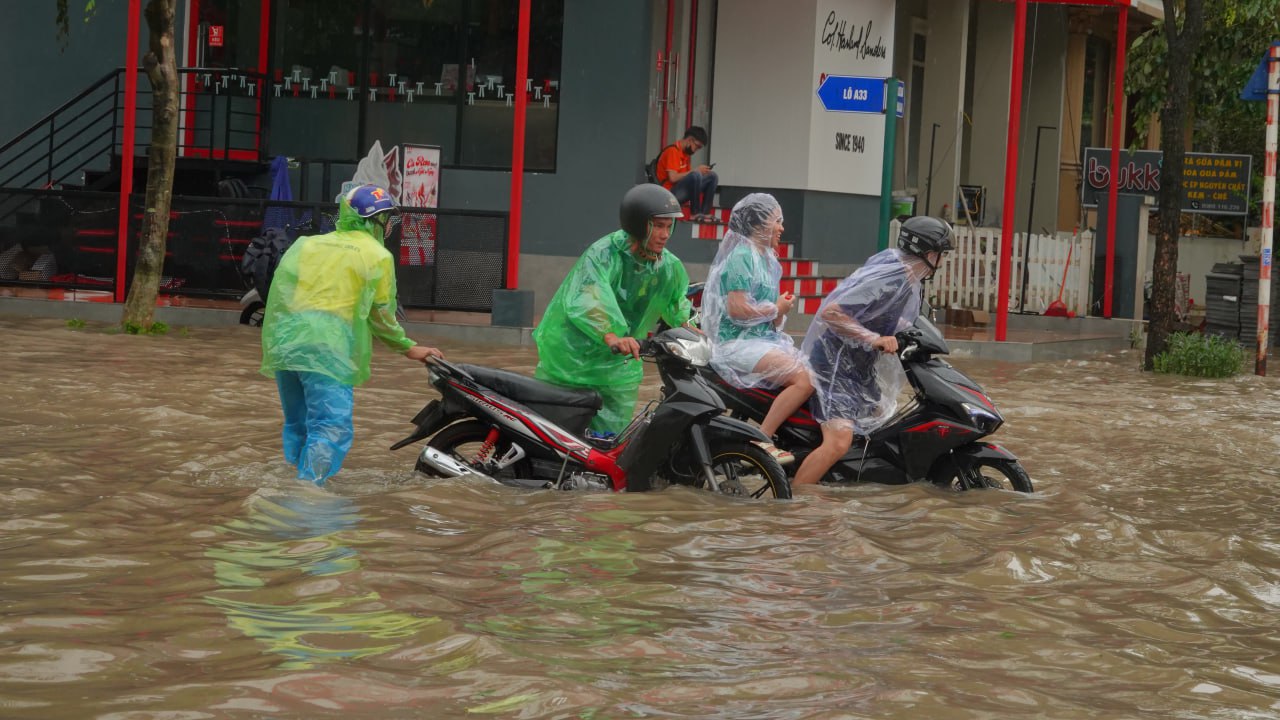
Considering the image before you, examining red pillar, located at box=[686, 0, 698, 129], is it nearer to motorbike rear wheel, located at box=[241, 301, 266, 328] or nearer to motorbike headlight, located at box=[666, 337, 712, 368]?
motorbike rear wheel, located at box=[241, 301, 266, 328]

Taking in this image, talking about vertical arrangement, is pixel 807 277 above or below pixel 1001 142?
below

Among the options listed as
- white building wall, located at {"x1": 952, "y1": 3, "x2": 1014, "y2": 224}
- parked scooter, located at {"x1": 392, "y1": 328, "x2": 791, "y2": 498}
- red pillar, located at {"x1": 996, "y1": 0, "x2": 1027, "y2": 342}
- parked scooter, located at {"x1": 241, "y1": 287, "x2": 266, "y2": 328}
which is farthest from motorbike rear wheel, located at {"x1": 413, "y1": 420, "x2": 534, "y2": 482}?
white building wall, located at {"x1": 952, "y1": 3, "x2": 1014, "y2": 224}

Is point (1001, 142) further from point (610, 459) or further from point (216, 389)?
point (610, 459)

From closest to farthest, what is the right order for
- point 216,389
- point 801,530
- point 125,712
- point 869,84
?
point 125,712 → point 801,530 → point 216,389 → point 869,84

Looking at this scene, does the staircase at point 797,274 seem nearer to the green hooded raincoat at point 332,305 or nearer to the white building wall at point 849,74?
the white building wall at point 849,74

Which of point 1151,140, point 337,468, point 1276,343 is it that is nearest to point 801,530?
point 337,468

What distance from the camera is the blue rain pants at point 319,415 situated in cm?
734

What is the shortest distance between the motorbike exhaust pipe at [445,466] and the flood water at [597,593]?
0.06 meters

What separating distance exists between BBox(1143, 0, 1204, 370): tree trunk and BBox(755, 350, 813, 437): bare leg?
8883 millimetres

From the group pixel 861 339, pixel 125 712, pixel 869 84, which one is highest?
pixel 869 84

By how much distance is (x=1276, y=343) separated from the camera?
20.1m

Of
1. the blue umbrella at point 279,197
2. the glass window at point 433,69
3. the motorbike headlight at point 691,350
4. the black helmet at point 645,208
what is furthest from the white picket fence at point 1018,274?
the motorbike headlight at point 691,350

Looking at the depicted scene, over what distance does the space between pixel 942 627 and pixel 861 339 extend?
2.60 m

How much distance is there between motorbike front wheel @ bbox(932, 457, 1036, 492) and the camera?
7.80m
